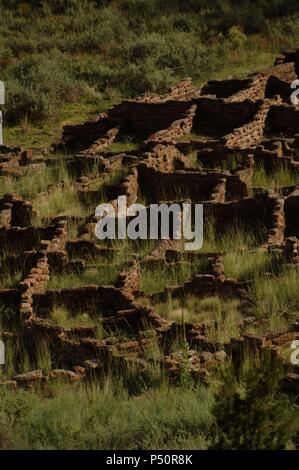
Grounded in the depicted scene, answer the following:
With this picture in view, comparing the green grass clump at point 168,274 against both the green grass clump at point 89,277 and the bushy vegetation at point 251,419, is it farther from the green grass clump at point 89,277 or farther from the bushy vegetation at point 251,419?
the bushy vegetation at point 251,419

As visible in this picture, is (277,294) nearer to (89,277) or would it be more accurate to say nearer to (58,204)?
(89,277)

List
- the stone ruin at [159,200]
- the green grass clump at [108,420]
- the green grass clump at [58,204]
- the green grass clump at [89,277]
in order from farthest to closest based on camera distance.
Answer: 1. the green grass clump at [58,204]
2. the green grass clump at [89,277]
3. the stone ruin at [159,200]
4. the green grass clump at [108,420]

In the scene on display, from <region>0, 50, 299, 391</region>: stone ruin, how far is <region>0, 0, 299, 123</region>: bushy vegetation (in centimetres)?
334

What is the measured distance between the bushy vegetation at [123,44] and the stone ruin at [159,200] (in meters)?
3.34

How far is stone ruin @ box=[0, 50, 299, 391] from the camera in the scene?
37.4ft

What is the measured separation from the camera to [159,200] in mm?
16578

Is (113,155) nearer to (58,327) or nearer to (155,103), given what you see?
(155,103)

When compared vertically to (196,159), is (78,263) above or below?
below

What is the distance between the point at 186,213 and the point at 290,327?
4.19 m

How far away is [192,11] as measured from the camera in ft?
106

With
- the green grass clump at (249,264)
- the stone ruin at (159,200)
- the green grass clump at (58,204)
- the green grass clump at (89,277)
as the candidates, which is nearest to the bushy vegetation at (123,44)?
the stone ruin at (159,200)

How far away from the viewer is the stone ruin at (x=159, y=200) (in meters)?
11.4

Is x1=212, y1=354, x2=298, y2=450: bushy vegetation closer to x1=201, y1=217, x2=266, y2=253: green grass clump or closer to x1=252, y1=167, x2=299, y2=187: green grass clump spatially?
x1=201, y1=217, x2=266, y2=253: green grass clump
